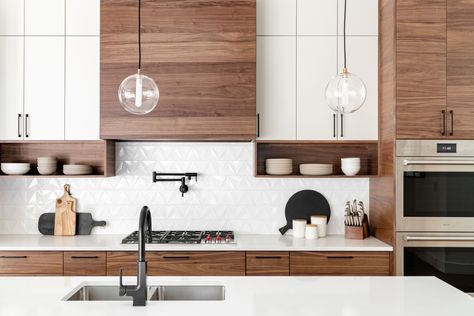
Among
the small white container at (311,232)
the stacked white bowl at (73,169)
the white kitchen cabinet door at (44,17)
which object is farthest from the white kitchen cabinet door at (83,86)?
the small white container at (311,232)

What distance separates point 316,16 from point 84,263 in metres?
2.50

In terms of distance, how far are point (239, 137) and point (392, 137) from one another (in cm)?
109

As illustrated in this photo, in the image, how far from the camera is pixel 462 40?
314cm

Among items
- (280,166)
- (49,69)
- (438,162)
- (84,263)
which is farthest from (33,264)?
(438,162)

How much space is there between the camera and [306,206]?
12.5 ft

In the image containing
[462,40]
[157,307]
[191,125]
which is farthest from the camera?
[191,125]

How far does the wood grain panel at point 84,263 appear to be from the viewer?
3205 mm

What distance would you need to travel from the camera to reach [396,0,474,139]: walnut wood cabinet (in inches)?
124

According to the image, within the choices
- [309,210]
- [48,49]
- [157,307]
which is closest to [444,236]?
[309,210]

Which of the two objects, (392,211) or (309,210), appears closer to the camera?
(392,211)

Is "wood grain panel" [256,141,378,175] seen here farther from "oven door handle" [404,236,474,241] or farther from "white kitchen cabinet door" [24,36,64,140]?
"white kitchen cabinet door" [24,36,64,140]

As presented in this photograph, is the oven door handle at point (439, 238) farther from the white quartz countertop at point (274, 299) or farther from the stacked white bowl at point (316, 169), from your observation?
the white quartz countertop at point (274, 299)

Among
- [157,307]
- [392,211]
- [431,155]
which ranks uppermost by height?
[431,155]

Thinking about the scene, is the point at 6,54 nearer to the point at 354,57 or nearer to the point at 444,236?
the point at 354,57
